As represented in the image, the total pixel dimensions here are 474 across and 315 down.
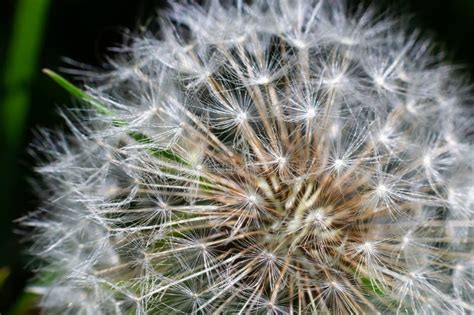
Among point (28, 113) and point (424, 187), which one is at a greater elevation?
point (28, 113)

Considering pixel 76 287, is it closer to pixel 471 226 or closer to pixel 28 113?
pixel 28 113

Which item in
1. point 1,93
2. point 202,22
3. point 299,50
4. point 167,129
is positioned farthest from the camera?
point 1,93

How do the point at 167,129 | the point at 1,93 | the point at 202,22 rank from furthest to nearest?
the point at 1,93 → the point at 202,22 → the point at 167,129

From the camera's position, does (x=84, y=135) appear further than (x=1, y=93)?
No

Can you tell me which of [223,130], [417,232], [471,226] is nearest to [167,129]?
[223,130]

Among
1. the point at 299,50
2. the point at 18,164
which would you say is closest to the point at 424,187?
the point at 299,50

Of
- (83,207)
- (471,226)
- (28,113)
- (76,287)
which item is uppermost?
(28,113)
